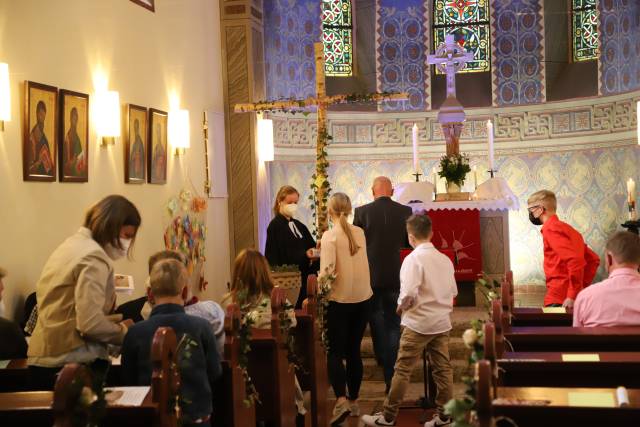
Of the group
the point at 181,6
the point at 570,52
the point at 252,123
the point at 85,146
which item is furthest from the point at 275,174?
the point at 85,146

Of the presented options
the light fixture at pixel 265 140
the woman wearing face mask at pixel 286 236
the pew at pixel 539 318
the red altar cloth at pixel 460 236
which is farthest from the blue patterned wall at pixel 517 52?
the pew at pixel 539 318

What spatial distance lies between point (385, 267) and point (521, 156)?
6.54 m

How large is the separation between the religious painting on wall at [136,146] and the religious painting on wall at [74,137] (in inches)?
30.1

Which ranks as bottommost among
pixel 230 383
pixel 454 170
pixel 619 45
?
pixel 230 383

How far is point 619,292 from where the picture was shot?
484 cm

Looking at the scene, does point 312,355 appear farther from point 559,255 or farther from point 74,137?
point 74,137

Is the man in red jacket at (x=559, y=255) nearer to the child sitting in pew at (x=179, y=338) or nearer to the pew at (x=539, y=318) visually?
the pew at (x=539, y=318)

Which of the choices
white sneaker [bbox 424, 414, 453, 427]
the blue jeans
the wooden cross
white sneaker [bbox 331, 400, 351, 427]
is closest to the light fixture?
the wooden cross

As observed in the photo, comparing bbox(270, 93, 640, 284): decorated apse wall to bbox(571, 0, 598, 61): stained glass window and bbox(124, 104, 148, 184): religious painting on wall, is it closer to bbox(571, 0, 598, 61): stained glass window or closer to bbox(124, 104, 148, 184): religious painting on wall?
bbox(571, 0, 598, 61): stained glass window

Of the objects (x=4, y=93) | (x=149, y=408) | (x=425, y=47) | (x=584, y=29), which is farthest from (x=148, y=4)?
(x=584, y=29)

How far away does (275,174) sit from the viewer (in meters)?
12.4

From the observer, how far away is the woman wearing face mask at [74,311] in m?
4.09

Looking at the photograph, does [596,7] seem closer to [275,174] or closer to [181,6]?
[275,174]

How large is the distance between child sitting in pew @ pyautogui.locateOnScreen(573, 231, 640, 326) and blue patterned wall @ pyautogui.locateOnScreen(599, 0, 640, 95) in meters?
7.72
